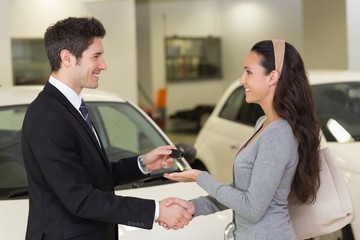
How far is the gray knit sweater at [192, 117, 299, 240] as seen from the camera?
2141 millimetres

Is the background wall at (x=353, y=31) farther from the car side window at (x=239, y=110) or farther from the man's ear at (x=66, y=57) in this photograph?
the man's ear at (x=66, y=57)

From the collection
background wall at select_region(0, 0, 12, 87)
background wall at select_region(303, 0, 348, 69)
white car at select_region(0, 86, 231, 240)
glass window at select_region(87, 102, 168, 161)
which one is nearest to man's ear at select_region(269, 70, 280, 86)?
white car at select_region(0, 86, 231, 240)

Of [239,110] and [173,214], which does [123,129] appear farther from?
[239,110]

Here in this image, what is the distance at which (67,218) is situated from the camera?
2.19 m

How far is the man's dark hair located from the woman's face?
604 millimetres

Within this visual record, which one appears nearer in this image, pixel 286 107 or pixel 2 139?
pixel 286 107

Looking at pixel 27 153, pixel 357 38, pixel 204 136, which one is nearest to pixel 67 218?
pixel 27 153

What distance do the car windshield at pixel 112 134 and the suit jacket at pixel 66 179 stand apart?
46.5 inches

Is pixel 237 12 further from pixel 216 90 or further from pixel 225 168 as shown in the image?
pixel 225 168

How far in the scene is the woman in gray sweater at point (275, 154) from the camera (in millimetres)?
2152

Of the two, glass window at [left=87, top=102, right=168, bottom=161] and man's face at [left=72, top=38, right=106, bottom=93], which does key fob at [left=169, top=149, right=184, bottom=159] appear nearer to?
man's face at [left=72, top=38, right=106, bottom=93]

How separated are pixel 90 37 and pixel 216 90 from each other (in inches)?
539

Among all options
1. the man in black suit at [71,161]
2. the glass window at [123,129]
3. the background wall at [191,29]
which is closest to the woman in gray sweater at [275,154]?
the man in black suit at [71,161]

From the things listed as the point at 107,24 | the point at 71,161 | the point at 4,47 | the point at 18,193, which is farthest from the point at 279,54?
the point at 107,24
